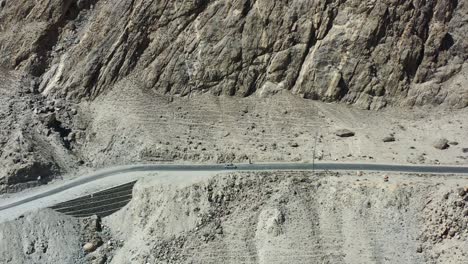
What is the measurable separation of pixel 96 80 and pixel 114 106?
297 cm

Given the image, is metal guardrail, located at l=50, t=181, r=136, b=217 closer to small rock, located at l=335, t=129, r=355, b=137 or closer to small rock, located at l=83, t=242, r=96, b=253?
small rock, located at l=83, t=242, r=96, b=253

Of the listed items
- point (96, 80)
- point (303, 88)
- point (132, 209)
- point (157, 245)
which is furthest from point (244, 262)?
point (96, 80)

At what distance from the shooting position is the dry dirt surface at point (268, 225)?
36250mm

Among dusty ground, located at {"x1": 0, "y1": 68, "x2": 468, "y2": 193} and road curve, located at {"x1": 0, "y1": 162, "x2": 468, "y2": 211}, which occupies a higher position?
dusty ground, located at {"x1": 0, "y1": 68, "x2": 468, "y2": 193}

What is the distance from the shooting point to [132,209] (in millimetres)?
39656

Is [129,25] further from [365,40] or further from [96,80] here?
[365,40]

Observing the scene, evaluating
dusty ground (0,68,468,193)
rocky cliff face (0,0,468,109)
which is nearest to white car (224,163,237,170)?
dusty ground (0,68,468,193)

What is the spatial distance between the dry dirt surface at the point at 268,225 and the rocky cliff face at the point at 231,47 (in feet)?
33.6

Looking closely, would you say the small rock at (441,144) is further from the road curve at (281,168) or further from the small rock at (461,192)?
the small rock at (461,192)

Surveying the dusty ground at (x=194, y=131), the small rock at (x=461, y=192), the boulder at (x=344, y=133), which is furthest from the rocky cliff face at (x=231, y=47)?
the small rock at (x=461, y=192)

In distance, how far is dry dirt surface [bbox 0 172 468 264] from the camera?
3625 centimetres

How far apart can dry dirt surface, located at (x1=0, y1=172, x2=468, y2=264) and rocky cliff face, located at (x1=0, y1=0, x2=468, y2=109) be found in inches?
404

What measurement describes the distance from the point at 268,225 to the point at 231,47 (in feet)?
53.9

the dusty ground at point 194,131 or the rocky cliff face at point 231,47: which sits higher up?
the rocky cliff face at point 231,47
